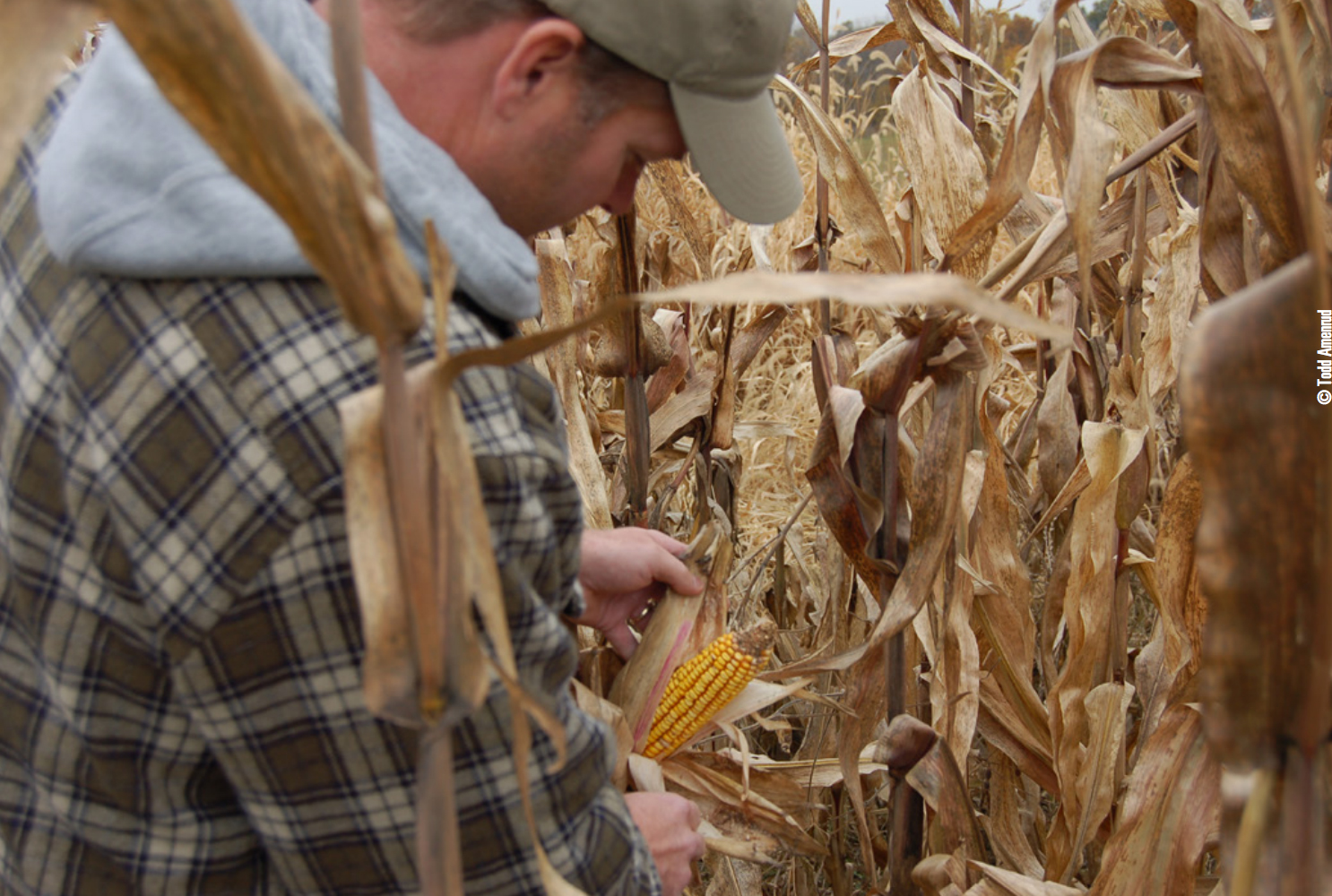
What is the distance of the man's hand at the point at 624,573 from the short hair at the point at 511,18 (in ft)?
1.79

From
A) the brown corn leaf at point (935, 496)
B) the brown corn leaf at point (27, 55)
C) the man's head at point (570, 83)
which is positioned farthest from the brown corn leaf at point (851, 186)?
the brown corn leaf at point (27, 55)

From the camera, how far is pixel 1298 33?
118 cm

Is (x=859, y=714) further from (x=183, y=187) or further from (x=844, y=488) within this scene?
(x=183, y=187)

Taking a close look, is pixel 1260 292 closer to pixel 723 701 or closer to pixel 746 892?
pixel 723 701

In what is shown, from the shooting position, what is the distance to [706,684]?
1.25m

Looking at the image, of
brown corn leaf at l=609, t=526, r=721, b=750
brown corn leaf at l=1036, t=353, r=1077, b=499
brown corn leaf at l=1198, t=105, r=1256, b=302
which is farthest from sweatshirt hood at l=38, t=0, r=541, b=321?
brown corn leaf at l=1036, t=353, r=1077, b=499

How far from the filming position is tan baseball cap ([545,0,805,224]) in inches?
38.1

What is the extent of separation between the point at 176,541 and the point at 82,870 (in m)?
0.35

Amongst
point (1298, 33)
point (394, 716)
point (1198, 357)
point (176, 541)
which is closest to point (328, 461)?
point (176, 541)

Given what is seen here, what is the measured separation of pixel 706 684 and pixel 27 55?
99 centimetres

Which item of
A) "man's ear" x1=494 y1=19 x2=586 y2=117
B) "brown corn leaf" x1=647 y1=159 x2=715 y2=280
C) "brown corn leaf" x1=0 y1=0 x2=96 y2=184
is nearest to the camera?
"brown corn leaf" x1=0 y1=0 x2=96 y2=184

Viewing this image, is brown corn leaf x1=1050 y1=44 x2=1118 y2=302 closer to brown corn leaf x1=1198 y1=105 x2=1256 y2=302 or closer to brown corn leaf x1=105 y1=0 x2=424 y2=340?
brown corn leaf x1=1198 y1=105 x2=1256 y2=302

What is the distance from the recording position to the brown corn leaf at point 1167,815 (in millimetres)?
1190

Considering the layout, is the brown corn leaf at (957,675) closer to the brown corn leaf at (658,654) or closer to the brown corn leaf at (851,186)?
the brown corn leaf at (658,654)
